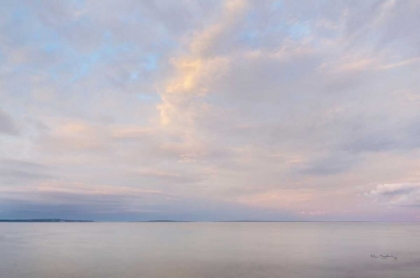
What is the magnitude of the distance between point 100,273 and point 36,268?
935 centimetres

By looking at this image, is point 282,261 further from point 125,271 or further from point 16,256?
point 16,256

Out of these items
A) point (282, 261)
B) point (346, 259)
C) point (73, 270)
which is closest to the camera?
point (73, 270)

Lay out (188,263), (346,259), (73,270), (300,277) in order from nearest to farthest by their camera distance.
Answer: (300,277), (73,270), (188,263), (346,259)

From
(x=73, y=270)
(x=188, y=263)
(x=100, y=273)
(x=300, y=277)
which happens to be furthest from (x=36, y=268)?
(x=300, y=277)

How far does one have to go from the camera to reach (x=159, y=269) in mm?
39781

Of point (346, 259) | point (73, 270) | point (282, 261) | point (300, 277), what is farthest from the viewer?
point (346, 259)

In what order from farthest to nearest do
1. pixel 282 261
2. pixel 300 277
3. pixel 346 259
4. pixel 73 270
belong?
pixel 346 259
pixel 282 261
pixel 73 270
pixel 300 277

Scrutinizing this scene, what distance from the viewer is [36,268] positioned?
39781mm

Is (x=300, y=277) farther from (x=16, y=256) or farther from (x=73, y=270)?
(x=16, y=256)

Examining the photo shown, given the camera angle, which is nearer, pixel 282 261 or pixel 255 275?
pixel 255 275

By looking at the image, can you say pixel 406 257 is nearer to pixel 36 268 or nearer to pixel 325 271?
pixel 325 271

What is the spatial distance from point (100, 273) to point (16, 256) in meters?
23.3

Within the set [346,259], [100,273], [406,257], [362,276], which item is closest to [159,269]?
[100,273]

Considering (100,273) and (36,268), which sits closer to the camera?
(100,273)
